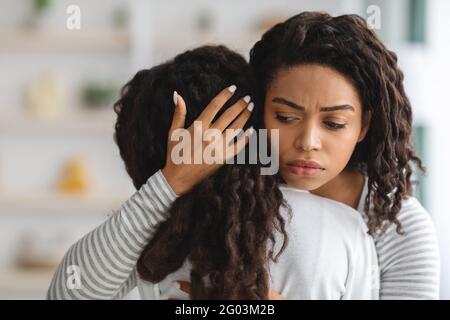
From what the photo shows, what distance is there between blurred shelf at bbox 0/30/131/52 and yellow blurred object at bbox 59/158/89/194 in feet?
1.29

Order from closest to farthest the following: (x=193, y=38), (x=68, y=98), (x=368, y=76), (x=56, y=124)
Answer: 1. (x=368, y=76)
2. (x=193, y=38)
3. (x=56, y=124)
4. (x=68, y=98)

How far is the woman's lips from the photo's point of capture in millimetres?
558

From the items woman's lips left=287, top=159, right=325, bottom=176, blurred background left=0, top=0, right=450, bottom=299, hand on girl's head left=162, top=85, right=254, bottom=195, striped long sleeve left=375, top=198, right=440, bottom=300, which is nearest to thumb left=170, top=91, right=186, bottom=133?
hand on girl's head left=162, top=85, right=254, bottom=195

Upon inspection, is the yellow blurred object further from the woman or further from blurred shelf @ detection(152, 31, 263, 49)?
the woman

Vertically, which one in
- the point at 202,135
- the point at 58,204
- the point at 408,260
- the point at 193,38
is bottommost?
the point at 58,204

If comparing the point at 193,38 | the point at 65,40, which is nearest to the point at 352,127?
the point at 193,38

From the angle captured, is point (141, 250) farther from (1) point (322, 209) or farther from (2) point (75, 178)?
(2) point (75, 178)

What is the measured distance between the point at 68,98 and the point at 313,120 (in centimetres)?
182

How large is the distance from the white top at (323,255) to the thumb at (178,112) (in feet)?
0.36

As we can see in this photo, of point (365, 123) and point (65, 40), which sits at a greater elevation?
point (65, 40)

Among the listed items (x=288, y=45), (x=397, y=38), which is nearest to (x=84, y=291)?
(x=288, y=45)

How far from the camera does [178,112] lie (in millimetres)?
547
